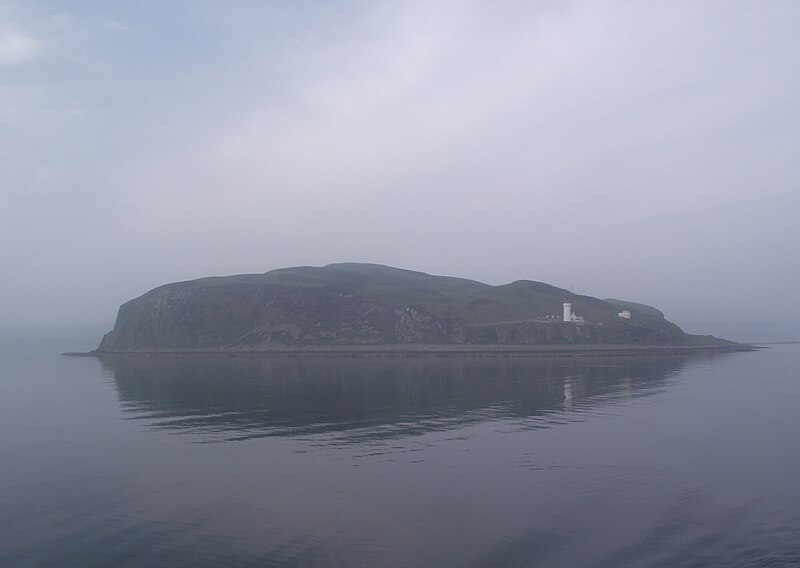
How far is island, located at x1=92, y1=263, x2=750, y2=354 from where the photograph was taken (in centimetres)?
10031

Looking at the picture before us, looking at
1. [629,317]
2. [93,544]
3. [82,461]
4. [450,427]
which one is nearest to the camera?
[93,544]

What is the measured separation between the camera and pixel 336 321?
107500 mm

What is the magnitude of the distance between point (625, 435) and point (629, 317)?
92.2 m

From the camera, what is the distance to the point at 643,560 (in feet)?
47.1

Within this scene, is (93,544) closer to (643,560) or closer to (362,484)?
(362,484)

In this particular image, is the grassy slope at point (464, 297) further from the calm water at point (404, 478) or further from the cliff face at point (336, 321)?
the calm water at point (404, 478)

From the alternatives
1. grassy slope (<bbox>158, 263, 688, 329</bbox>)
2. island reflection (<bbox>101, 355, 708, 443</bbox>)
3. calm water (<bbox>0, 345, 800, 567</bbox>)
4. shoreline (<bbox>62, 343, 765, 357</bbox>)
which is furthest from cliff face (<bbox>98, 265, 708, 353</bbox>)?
calm water (<bbox>0, 345, 800, 567</bbox>)

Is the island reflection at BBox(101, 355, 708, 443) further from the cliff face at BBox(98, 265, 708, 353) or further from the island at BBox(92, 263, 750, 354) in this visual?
the cliff face at BBox(98, 265, 708, 353)

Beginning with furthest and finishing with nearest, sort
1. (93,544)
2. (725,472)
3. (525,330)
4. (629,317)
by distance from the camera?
1. (629,317)
2. (525,330)
3. (725,472)
4. (93,544)

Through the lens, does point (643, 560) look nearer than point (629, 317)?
Yes

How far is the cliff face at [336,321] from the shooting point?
10250cm

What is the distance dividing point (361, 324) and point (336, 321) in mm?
4495

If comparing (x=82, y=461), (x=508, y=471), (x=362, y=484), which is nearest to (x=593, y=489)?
(x=508, y=471)

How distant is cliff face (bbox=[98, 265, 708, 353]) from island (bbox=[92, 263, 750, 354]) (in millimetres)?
177
